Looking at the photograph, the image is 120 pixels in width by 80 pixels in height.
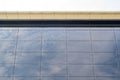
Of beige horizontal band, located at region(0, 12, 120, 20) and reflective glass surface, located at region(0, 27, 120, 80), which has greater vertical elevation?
beige horizontal band, located at region(0, 12, 120, 20)

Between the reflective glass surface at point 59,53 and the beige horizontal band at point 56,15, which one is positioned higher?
the beige horizontal band at point 56,15

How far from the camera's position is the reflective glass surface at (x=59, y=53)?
17.3m

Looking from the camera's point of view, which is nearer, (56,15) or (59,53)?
(59,53)

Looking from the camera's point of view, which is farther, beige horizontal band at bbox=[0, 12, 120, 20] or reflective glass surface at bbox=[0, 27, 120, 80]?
beige horizontal band at bbox=[0, 12, 120, 20]

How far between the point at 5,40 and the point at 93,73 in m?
7.71

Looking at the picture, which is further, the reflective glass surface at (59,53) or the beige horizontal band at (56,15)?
the beige horizontal band at (56,15)

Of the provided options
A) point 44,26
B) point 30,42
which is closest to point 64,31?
point 44,26

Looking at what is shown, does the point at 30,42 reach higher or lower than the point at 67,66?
higher

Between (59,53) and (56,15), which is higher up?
(56,15)

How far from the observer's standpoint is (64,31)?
19438 mm

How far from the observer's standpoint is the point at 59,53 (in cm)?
1836

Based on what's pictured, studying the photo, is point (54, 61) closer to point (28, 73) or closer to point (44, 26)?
point (28, 73)

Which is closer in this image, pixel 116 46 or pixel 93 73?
pixel 93 73

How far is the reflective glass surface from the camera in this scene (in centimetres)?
1734
